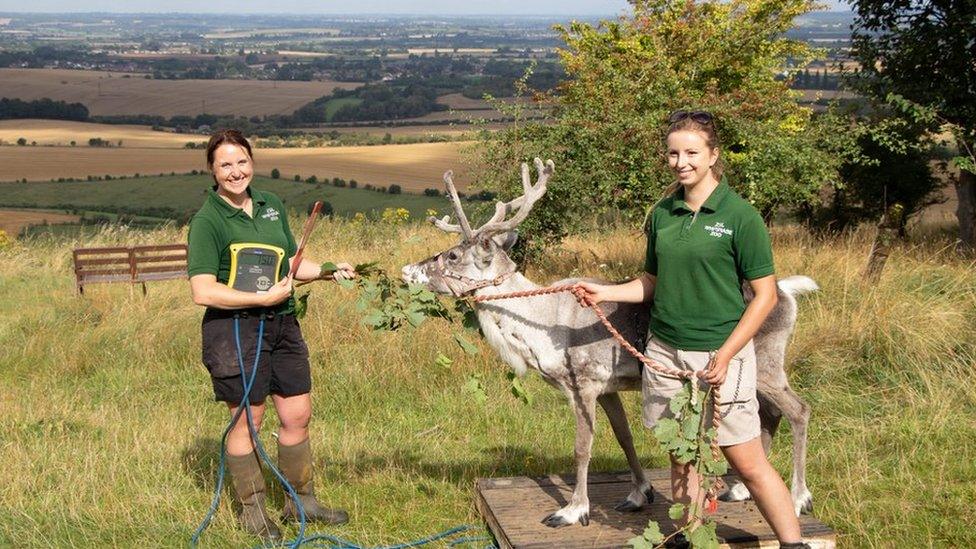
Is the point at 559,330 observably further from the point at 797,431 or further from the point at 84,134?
the point at 84,134

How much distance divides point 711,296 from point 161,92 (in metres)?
86.7

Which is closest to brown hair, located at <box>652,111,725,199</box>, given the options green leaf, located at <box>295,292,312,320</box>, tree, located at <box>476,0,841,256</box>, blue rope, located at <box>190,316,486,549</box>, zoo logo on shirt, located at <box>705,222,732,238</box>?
zoo logo on shirt, located at <box>705,222,732,238</box>

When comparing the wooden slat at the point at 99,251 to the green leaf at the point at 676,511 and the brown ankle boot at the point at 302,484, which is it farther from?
the green leaf at the point at 676,511

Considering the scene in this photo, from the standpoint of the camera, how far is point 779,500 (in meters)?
4.64

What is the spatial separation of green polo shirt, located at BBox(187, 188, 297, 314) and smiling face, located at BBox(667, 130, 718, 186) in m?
2.42

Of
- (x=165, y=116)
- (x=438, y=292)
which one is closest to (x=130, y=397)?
(x=438, y=292)

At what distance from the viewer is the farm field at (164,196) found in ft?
101

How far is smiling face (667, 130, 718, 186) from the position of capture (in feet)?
14.4

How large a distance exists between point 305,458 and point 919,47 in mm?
12217

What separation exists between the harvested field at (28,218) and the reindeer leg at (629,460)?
2334cm

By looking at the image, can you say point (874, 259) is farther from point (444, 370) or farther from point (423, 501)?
point (423, 501)

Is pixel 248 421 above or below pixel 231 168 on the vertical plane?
below

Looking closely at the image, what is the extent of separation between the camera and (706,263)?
441cm

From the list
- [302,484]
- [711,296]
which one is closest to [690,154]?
[711,296]
